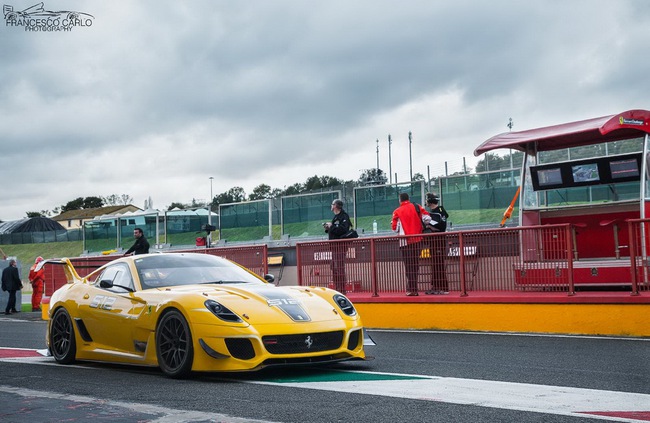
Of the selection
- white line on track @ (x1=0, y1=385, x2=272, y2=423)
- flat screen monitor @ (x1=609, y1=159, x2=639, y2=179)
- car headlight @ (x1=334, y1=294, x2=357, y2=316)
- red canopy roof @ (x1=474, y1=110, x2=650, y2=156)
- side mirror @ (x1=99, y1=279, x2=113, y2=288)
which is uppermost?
red canopy roof @ (x1=474, y1=110, x2=650, y2=156)

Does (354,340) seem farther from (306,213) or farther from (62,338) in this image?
(306,213)

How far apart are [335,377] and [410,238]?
6.90m

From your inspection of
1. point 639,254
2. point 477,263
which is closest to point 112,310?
point 477,263

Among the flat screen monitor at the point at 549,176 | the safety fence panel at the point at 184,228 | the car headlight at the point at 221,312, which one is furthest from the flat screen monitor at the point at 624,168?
the safety fence panel at the point at 184,228

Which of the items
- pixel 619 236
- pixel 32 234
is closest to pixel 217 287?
pixel 619 236

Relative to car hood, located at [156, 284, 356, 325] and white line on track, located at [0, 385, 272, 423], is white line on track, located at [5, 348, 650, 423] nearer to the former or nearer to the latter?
white line on track, located at [0, 385, 272, 423]

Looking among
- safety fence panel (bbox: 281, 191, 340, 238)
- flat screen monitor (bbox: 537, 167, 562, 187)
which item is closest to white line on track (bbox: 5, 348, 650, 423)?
flat screen monitor (bbox: 537, 167, 562, 187)

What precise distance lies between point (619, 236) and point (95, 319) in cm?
814

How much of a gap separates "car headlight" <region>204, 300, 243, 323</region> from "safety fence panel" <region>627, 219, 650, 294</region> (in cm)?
612

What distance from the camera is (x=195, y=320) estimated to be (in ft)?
24.8

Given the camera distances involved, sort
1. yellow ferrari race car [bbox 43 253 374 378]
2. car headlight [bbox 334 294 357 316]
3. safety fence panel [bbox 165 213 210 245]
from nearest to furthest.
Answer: yellow ferrari race car [bbox 43 253 374 378], car headlight [bbox 334 294 357 316], safety fence panel [bbox 165 213 210 245]

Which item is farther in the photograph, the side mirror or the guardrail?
the guardrail

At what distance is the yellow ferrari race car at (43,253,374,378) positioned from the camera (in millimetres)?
7445

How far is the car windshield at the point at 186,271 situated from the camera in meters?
8.67
